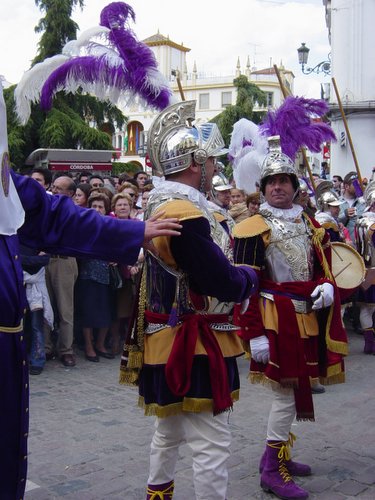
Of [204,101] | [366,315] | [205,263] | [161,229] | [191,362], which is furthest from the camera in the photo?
[204,101]

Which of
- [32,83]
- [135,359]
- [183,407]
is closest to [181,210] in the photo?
[135,359]

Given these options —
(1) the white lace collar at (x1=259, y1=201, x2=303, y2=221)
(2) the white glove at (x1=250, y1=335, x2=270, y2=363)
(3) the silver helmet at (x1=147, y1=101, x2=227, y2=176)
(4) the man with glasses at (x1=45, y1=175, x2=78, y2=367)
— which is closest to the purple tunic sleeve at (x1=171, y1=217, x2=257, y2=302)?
(3) the silver helmet at (x1=147, y1=101, x2=227, y2=176)

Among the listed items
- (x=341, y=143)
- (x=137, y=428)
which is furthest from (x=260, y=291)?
(x=341, y=143)

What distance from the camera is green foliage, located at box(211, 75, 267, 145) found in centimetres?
3484

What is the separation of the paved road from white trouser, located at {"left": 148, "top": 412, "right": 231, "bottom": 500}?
71cm

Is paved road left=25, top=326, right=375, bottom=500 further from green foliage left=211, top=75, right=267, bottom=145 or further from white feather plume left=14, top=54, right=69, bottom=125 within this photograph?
green foliage left=211, top=75, right=267, bottom=145

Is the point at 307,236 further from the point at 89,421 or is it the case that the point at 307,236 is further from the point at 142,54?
the point at 89,421

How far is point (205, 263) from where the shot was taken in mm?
2938

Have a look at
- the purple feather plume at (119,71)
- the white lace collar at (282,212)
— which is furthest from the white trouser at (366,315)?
the purple feather plume at (119,71)

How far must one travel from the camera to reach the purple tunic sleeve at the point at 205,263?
292 centimetres

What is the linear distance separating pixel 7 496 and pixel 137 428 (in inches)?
105

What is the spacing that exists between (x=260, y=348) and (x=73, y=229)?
1.71 m

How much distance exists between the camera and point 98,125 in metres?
25.7

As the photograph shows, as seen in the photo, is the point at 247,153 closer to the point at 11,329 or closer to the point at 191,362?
the point at 191,362
